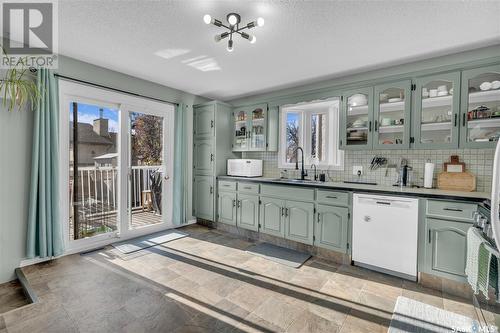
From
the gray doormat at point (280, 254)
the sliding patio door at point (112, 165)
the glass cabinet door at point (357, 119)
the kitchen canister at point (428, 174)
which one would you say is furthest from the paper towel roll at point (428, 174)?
the sliding patio door at point (112, 165)

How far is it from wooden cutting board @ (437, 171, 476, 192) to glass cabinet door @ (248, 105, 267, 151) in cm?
256

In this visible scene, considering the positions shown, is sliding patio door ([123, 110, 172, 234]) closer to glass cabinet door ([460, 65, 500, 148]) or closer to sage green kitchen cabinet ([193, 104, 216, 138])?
sage green kitchen cabinet ([193, 104, 216, 138])

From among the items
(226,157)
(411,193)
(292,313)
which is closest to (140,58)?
(226,157)

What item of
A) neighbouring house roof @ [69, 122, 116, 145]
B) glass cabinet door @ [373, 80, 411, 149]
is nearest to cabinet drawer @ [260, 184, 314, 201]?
glass cabinet door @ [373, 80, 411, 149]

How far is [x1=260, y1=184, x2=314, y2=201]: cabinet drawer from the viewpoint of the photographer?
3.24 m

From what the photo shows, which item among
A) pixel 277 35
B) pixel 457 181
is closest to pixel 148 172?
pixel 277 35

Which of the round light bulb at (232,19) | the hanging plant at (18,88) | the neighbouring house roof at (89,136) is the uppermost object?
the round light bulb at (232,19)

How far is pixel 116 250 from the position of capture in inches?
127

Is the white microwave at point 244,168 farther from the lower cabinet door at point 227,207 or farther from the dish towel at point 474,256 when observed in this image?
the dish towel at point 474,256

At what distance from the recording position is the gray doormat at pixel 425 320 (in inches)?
71.4

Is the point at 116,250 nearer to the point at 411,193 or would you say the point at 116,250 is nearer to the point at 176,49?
the point at 176,49

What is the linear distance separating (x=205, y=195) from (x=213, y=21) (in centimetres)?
307

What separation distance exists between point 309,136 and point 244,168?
127 centimetres

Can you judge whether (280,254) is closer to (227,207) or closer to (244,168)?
(227,207)
